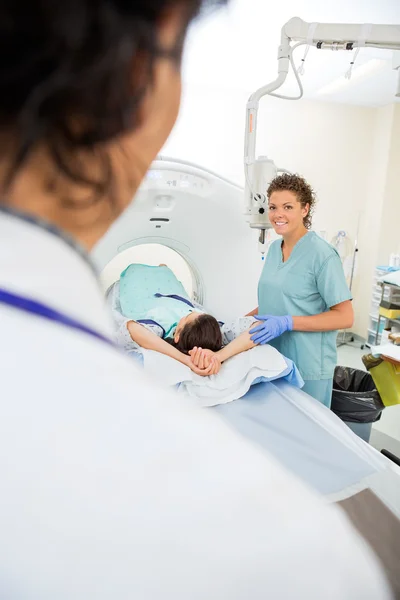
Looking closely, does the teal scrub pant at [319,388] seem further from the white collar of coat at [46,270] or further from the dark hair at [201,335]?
the white collar of coat at [46,270]

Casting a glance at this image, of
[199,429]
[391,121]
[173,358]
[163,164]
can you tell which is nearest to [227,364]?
[173,358]

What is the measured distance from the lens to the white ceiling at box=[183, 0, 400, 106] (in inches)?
82.4

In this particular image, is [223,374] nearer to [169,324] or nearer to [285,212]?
[169,324]

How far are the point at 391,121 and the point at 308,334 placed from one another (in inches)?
118

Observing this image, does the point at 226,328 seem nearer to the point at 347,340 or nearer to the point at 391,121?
the point at 347,340

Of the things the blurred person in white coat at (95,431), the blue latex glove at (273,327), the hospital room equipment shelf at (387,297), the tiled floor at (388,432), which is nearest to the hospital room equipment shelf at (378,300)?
the hospital room equipment shelf at (387,297)

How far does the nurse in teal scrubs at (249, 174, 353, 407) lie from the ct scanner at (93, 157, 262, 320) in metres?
0.37

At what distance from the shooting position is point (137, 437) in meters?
0.21

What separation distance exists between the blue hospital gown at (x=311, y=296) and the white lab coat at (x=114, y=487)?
147 centimetres

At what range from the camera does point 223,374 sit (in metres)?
1.71

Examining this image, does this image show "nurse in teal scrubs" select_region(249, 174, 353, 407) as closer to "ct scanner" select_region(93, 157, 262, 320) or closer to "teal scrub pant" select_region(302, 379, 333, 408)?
"teal scrub pant" select_region(302, 379, 333, 408)

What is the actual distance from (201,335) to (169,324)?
0.94ft

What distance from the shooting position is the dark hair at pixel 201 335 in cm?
192

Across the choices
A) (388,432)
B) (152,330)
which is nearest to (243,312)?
(152,330)
